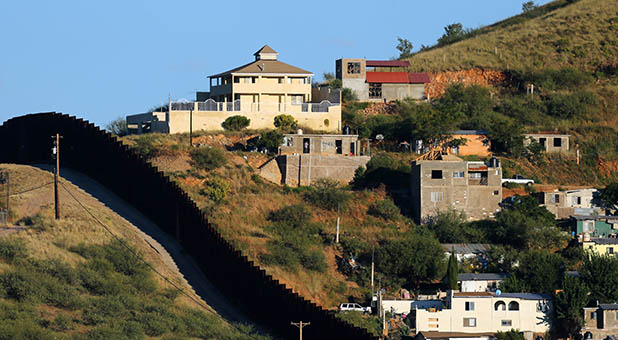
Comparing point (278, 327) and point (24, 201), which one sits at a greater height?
point (24, 201)

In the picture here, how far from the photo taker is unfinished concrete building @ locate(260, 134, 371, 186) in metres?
86.1

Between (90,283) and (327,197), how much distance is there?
26.4m

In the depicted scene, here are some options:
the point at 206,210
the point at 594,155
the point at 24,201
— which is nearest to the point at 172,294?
the point at 24,201

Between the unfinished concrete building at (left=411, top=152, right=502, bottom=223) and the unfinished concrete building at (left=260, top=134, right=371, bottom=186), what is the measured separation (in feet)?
15.2

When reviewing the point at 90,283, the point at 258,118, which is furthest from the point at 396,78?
the point at 90,283

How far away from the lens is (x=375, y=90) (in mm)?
103438

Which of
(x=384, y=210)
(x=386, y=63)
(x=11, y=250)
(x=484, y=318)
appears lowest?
(x=484, y=318)

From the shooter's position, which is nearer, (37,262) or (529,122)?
(37,262)

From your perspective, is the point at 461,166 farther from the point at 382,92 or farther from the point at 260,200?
the point at 382,92

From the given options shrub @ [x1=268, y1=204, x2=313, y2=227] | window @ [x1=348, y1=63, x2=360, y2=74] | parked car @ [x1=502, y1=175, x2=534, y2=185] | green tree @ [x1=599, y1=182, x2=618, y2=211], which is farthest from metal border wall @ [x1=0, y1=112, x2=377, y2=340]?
window @ [x1=348, y1=63, x2=360, y2=74]

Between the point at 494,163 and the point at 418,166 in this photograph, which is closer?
the point at 418,166

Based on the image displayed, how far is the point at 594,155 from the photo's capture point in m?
93.6

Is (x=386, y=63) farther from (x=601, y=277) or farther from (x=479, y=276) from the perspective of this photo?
(x=601, y=277)

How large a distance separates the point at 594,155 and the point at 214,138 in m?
22.0
